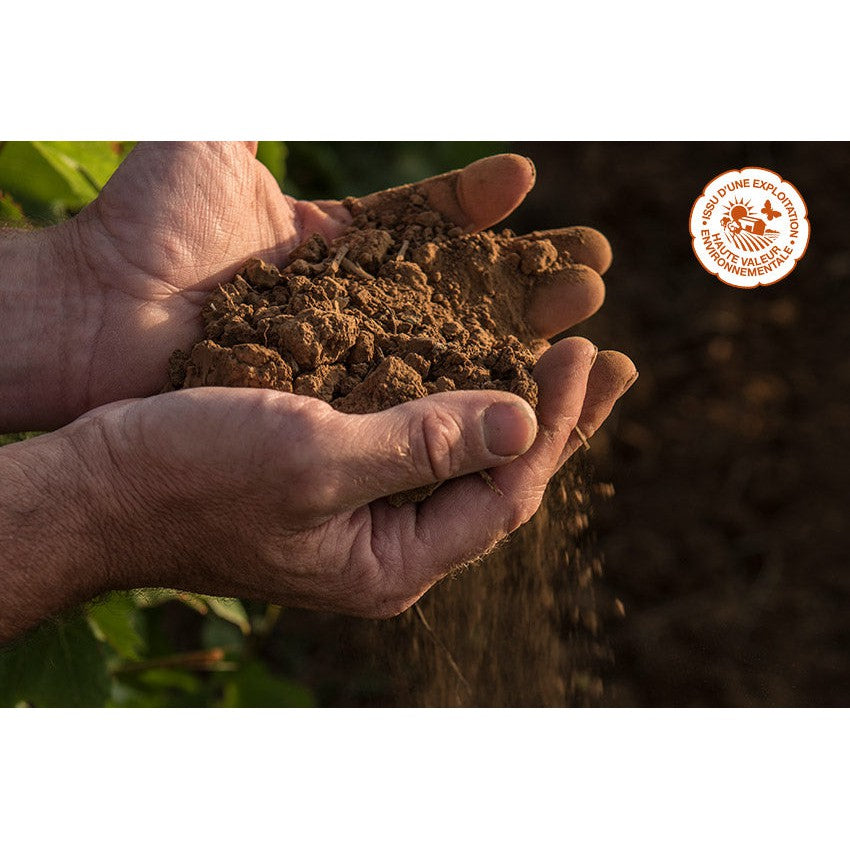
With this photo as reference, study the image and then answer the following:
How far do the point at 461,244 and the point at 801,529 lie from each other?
1.60 meters

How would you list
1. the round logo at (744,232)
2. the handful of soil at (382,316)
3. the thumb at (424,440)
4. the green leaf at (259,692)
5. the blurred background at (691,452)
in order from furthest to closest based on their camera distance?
the blurred background at (691,452)
the green leaf at (259,692)
the round logo at (744,232)
the handful of soil at (382,316)
the thumb at (424,440)

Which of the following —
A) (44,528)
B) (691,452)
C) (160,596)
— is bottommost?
(691,452)

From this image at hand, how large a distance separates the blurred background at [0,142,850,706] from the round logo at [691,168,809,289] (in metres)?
0.86

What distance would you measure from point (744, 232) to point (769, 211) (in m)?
0.06

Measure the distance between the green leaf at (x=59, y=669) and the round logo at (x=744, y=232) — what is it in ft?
3.92

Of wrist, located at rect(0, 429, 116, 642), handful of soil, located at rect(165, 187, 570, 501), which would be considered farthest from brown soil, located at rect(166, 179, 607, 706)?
wrist, located at rect(0, 429, 116, 642)

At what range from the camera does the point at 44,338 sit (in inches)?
63.5

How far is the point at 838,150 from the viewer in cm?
313

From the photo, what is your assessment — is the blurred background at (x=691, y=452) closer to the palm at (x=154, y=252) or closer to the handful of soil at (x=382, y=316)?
the palm at (x=154, y=252)

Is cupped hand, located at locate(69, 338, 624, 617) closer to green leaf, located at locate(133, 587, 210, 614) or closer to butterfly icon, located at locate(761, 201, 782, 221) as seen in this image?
green leaf, located at locate(133, 587, 210, 614)

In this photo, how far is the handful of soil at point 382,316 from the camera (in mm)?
1349

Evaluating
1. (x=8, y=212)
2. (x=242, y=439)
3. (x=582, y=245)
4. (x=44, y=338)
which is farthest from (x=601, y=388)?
(x=8, y=212)

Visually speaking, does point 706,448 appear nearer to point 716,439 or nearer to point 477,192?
point 716,439

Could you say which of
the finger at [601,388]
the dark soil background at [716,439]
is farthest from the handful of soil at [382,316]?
the dark soil background at [716,439]
